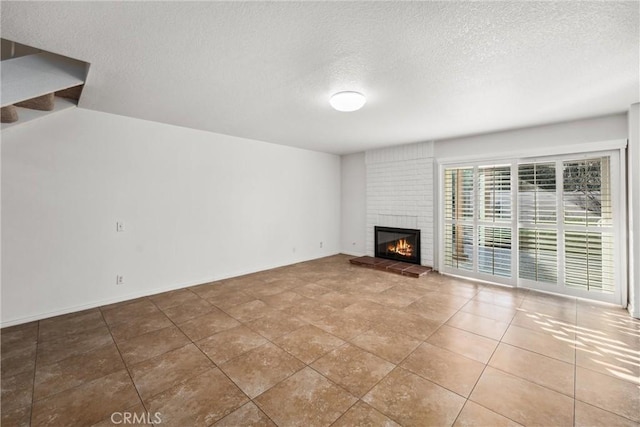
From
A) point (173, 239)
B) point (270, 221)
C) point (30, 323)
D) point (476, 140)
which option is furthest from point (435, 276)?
point (30, 323)

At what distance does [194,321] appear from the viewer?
3162 millimetres

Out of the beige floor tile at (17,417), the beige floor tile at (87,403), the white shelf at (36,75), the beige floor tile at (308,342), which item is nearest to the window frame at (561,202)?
the beige floor tile at (308,342)

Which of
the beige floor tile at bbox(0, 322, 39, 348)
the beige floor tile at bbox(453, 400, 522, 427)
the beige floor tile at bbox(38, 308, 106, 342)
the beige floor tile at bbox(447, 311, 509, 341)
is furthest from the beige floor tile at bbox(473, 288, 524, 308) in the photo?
the beige floor tile at bbox(0, 322, 39, 348)

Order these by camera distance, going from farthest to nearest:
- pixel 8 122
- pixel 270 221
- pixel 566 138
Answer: pixel 270 221
pixel 566 138
pixel 8 122

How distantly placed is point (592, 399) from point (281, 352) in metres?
2.34

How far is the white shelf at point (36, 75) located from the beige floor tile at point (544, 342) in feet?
15.7

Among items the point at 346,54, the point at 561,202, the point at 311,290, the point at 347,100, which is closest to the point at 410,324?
the point at 311,290

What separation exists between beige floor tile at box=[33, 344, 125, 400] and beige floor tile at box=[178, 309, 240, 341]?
62 cm

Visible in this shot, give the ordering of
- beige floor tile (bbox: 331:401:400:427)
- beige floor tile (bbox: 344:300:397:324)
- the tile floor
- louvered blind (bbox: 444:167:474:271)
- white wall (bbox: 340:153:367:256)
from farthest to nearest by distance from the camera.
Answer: white wall (bbox: 340:153:367:256) → louvered blind (bbox: 444:167:474:271) → beige floor tile (bbox: 344:300:397:324) → the tile floor → beige floor tile (bbox: 331:401:400:427)

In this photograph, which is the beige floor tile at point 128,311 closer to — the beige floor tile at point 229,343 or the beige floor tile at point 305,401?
the beige floor tile at point 229,343

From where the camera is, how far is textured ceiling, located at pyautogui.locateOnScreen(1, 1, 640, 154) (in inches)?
67.5

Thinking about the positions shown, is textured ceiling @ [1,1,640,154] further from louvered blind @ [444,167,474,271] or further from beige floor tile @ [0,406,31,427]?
beige floor tile @ [0,406,31,427]

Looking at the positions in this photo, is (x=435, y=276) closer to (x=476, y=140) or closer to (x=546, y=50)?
(x=476, y=140)

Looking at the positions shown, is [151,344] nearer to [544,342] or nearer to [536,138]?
[544,342]
